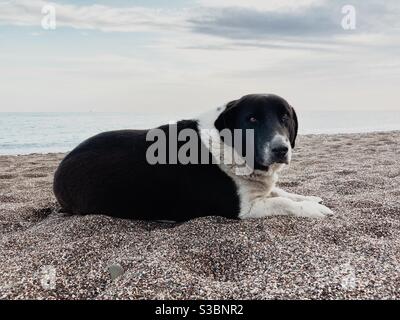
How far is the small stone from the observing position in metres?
2.74

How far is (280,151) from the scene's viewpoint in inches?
145

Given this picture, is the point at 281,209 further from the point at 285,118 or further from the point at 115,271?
the point at 115,271

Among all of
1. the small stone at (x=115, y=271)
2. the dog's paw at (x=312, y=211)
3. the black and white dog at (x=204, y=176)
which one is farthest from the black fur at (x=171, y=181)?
the small stone at (x=115, y=271)

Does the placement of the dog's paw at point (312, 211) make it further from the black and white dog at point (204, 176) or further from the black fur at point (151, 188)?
the black fur at point (151, 188)

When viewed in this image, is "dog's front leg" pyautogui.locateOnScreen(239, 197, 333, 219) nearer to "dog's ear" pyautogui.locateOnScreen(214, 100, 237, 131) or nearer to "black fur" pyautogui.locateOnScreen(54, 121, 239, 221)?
"black fur" pyautogui.locateOnScreen(54, 121, 239, 221)

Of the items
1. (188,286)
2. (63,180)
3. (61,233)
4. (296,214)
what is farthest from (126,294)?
(63,180)

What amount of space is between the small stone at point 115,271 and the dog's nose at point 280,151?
155 cm

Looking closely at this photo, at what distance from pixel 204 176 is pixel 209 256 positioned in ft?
3.49

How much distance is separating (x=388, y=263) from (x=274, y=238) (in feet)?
2.45

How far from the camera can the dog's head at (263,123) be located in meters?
3.73

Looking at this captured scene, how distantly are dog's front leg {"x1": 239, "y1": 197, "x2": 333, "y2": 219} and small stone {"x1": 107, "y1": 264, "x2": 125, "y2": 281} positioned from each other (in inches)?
52.1

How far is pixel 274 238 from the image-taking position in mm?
3191

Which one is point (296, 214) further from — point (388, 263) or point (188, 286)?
point (188, 286)

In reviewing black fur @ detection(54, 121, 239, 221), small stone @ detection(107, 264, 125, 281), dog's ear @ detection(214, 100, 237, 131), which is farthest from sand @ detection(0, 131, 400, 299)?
dog's ear @ detection(214, 100, 237, 131)
